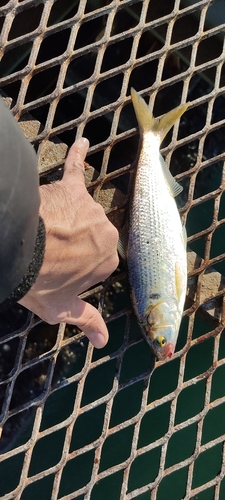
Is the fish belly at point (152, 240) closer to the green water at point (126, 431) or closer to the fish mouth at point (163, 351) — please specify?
the fish mouth at point (163, 351)

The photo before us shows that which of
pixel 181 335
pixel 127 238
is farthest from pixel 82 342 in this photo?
pixel 127 238

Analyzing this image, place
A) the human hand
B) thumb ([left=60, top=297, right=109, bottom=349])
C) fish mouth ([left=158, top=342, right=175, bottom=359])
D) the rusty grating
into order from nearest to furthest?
the human hand
thumb ([left=60, top=297, right=109, bottom=349])
fish mouth ([left=158, top=342, right=175, bottom=359])
the rusty grating

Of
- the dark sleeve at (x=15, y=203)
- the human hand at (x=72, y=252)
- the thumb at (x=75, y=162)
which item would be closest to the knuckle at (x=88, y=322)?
the human hand at (x=72, y=252)

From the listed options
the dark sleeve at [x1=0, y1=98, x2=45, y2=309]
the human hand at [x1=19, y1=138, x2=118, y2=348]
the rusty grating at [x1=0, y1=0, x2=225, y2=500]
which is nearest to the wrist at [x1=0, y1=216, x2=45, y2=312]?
the dark sleeve at [x1=0, y1=98, x2=45, y2=309]

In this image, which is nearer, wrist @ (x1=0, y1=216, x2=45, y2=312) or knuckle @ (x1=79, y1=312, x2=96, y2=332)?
wrist @ (x1=0, y1=216, x2=45, y2=312)

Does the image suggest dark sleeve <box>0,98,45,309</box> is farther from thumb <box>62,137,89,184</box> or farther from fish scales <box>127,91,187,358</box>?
fish scales <box>127,91,187,358</box>

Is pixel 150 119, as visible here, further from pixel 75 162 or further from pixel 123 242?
pixel 123 242

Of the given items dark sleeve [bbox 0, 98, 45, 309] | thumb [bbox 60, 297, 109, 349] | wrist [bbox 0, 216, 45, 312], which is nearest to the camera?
dark sleeve [bbox 0, 98, 45, 309]
